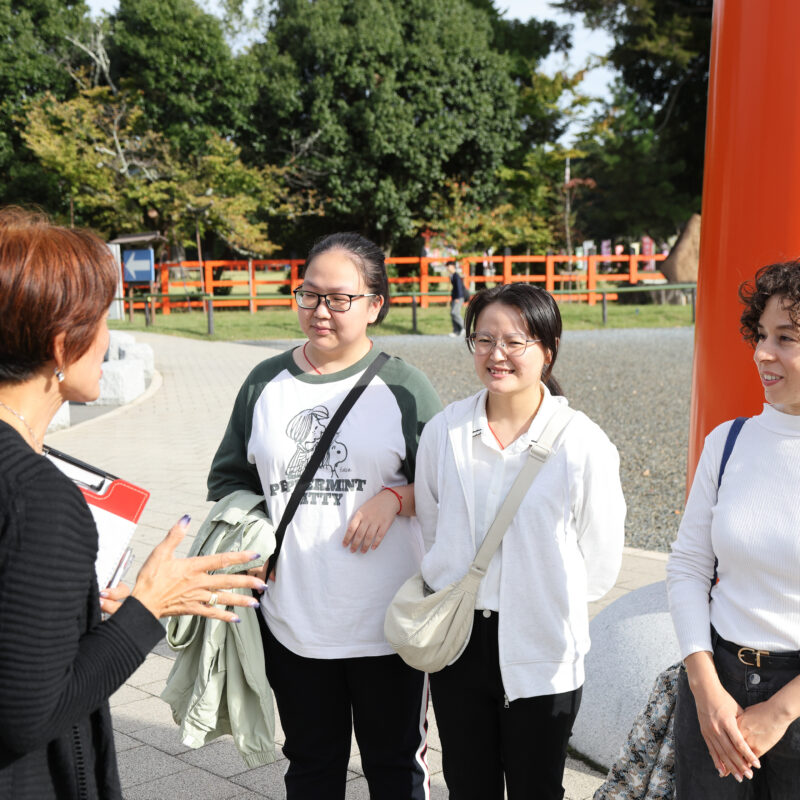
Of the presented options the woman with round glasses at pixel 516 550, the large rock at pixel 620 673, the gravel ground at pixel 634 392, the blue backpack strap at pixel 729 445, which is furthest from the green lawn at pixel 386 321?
the blue backpack strap at pixel 729 445

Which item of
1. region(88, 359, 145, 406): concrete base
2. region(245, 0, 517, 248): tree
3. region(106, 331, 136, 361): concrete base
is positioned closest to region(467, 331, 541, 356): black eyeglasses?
region(88, 359, 145, 406): concrete base

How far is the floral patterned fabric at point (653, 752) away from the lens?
202 cm

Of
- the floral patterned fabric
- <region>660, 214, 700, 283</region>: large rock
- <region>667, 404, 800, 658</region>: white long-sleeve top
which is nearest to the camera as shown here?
<region>667, 404, 800, 658</region>: white long-sleeve top

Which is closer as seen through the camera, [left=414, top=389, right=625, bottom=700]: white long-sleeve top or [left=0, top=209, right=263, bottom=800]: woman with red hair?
[left=0, top=209, right=263, bottom=800]: woman with red hair

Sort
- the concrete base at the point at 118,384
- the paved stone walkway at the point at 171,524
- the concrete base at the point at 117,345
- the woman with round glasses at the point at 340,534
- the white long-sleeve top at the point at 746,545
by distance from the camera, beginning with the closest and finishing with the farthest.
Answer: the white long-sleeve top at the point at 746,545
the woman with round glasses at the point at 340,534
the paved stone walkway at the point at 171,524
the concrete base at the point at 118,384
the concrete base at the point at 117,345

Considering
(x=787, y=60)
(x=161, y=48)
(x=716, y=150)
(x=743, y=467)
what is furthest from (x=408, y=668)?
(x=161, y=48)

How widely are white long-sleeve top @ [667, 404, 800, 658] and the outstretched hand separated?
91cm

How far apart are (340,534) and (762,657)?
106cm

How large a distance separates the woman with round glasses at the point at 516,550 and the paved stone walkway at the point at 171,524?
94 cm

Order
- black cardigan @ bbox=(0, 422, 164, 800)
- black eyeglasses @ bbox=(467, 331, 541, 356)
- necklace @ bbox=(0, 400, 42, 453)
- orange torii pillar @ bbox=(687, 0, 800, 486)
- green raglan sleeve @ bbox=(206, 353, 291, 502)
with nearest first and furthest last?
1. black cardigan @ bbox=(0, 422, 164, 800)
2. necklace @ bbox=(0, 400, 42, 453)
3. black eyeglasses @ bbox=(467, 331, 541, 356)
4. green raglan sleeve @ bbox=(206, 353, 291, 502)
5. orange torii pillar @ bbox=(687, 0, 800, 486)

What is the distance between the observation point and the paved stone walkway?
315 centimetres

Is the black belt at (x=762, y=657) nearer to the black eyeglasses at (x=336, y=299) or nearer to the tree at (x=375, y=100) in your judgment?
the black eyeglasses at (x=336, y=299)

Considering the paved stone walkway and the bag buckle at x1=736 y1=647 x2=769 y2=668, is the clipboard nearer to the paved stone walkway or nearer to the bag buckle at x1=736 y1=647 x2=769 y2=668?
the bag buckle at x1=736 y1=647 x2=769 y2=668

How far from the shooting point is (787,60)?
2777mm
